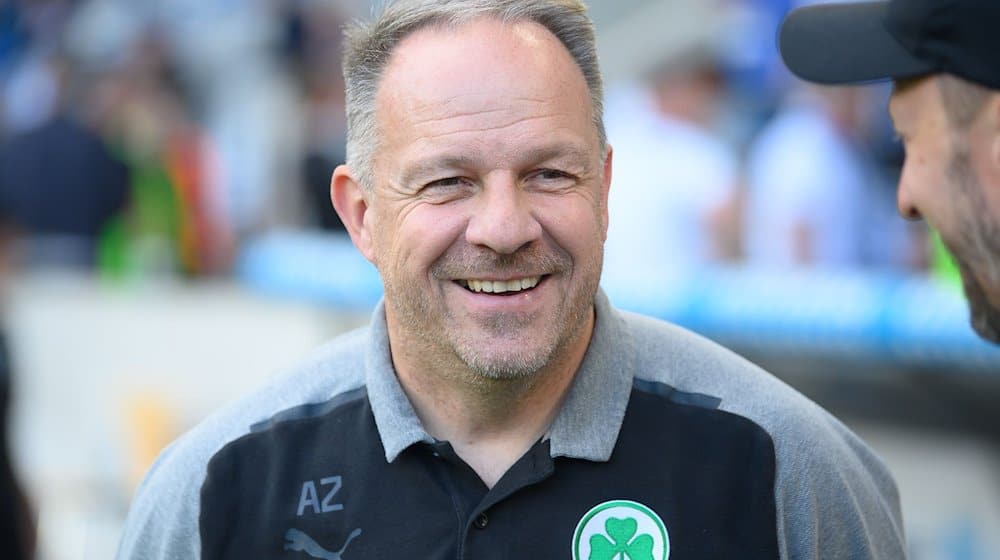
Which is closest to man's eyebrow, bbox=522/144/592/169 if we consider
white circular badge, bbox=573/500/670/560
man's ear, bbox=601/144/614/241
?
man's ear, bbox=601/144/614/241

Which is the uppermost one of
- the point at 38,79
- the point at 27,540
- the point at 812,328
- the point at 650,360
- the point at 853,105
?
the point at 38,79

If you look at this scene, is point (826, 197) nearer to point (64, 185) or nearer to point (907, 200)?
point (907, 200)

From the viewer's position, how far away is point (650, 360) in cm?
303

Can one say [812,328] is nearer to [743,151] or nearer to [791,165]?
[791,165]

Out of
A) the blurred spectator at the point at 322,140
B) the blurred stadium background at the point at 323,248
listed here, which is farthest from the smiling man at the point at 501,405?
the blurred spectator at the point at 322,140

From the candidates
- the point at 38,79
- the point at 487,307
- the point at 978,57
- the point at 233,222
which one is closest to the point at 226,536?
the point at 487,307

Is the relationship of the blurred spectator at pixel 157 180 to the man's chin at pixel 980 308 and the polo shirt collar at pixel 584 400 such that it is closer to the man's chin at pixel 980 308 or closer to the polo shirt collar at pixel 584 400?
the polo shirt collar at pixel 584 400

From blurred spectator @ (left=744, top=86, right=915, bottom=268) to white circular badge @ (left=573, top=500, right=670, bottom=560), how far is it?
450 centimetres

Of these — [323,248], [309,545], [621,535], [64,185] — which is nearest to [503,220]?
[621,535]

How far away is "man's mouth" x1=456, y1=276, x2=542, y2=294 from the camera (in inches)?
110

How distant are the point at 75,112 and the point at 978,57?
11.8m

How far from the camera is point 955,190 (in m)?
2.50

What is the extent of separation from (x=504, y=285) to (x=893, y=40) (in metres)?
0.81

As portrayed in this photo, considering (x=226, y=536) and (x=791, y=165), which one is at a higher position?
(x=791, y=165)
